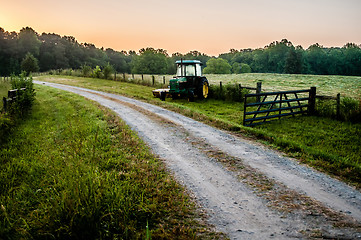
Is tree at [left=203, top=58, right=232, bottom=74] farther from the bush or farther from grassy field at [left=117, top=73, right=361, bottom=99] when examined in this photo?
the bush

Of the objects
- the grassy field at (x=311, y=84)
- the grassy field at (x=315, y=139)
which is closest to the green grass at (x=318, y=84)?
the grassy field at (x=311, y=84)

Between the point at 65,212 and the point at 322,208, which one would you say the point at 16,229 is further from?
the point at 322,208

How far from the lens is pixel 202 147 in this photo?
689 centimetres

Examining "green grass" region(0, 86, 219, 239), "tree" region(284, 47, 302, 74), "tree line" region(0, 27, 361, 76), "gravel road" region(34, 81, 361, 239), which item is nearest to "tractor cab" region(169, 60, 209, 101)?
"gravel road" region(34, 81, 361, 239)

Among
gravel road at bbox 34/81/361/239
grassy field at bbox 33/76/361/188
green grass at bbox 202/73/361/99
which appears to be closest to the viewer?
gravel road at bbox 34/81/361/239

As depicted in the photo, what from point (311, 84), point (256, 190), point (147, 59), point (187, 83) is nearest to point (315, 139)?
point (256, 190)

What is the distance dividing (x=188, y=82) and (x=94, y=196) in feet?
49.3

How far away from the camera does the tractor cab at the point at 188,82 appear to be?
17109 millimetres

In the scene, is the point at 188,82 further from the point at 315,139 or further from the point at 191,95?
the point at 315,139

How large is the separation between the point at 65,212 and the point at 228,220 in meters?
2.30

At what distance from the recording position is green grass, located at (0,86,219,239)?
9.89 ft

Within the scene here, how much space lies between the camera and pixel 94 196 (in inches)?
120

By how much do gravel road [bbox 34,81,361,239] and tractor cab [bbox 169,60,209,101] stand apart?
9658mm

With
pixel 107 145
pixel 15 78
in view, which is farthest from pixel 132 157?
pixel 15 78
